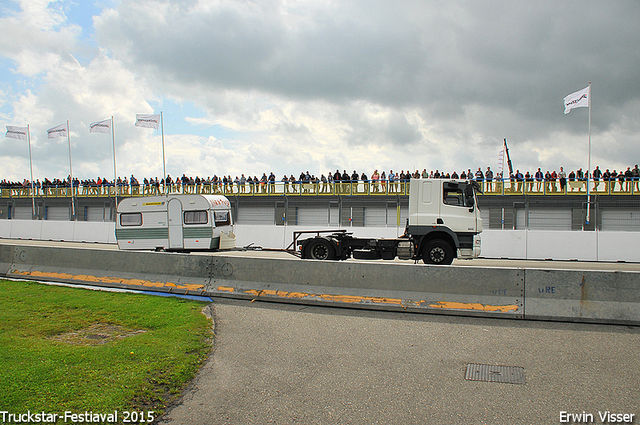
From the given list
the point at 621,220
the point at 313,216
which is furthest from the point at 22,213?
the point at 621,220

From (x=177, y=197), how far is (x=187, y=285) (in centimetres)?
1127

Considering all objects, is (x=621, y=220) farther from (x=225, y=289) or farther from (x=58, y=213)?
(x=58, y=213)

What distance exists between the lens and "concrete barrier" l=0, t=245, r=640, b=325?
23.7 feet

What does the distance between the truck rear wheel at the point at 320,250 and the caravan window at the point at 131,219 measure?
9587mm

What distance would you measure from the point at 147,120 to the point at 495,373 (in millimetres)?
36554

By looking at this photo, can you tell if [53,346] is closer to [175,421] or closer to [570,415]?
[175,421]


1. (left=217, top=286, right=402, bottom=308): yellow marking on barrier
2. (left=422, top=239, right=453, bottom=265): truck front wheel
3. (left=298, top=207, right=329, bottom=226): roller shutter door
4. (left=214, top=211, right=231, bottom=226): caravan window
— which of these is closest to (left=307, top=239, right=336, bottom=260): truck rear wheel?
(left=422, top=239, right=453, bottom=265): truck front wheel

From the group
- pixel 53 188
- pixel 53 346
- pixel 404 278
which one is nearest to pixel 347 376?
pixel 404 278

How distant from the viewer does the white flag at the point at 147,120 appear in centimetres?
3644

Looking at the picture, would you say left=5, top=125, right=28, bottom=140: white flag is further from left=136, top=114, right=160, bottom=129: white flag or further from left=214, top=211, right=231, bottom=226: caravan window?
left=214, top=211, right=231, bottom=226: caravan window

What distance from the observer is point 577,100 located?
28.2 m

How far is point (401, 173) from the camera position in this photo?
107 feet

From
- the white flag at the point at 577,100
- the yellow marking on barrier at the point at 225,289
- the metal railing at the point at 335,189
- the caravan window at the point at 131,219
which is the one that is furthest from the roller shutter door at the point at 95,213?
the white flag at the point at 577,100

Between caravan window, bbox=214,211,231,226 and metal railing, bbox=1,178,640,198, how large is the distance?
47.5 ft
